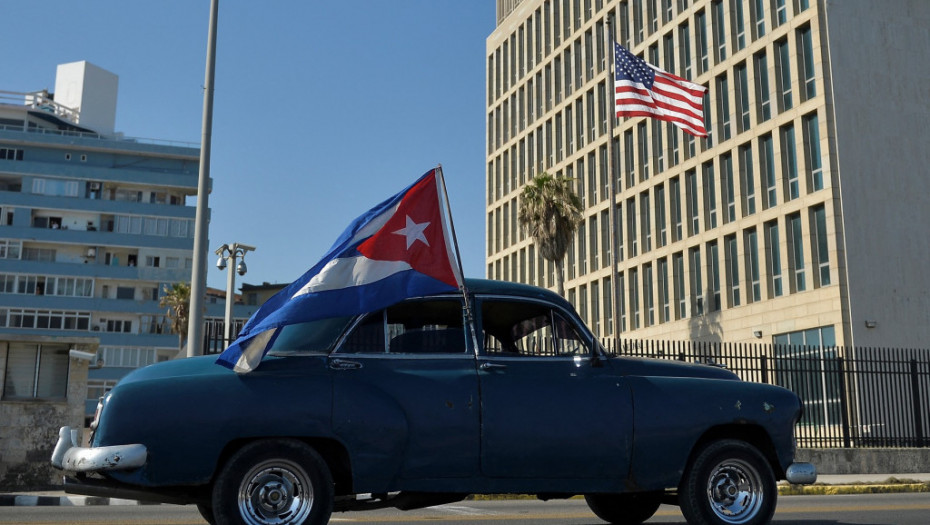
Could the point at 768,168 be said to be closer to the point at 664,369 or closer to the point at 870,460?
the point at 870,460

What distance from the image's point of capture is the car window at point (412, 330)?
6.70 m

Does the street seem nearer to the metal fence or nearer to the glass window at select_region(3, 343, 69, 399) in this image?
the glass window at select_region(3, 343, 69, 399)

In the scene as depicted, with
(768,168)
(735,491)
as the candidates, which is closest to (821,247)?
(768,168)

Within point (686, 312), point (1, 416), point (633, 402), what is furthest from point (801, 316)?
point (633, 402)

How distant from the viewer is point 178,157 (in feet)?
243

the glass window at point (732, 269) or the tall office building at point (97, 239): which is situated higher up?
the tall office building at point (97, 239)

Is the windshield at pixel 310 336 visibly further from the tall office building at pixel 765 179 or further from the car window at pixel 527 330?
the tall office building at pixel 765 179

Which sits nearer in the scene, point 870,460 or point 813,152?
point 870,460

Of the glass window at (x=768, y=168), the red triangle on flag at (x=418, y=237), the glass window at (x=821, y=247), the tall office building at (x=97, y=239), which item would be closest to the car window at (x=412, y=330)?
the red triangle on flag at (x=418, y=237)

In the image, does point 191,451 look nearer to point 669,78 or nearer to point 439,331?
point 439,331

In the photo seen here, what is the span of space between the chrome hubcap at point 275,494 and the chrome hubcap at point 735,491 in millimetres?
2932

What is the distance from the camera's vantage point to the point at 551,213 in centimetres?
4078

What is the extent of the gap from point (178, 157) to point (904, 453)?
2453 inches

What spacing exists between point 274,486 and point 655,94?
21053 mm
